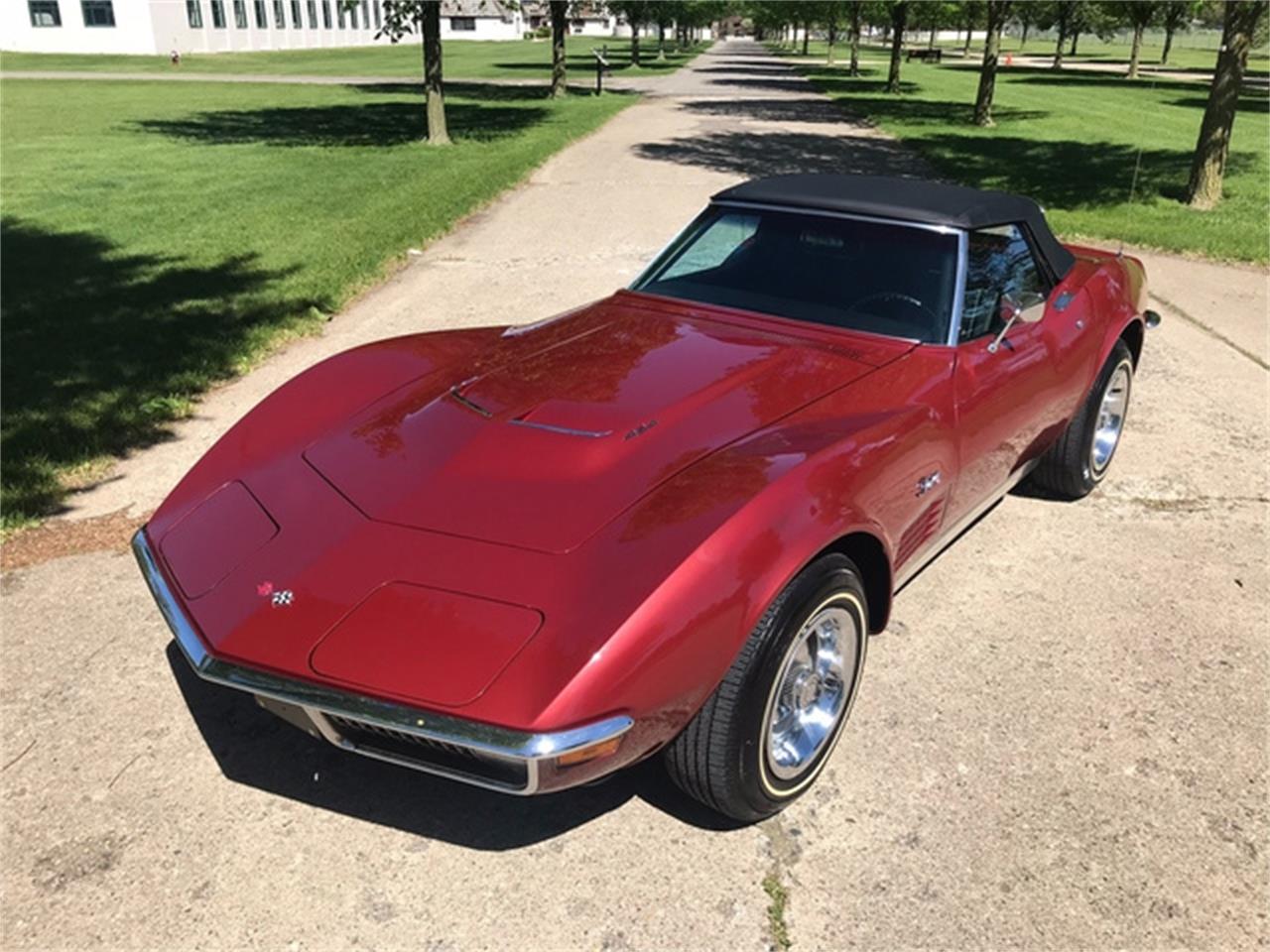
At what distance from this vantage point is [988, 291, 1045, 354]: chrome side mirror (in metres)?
3.51

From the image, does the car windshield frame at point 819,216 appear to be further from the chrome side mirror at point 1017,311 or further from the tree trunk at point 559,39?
the tree trunk at point 559,39

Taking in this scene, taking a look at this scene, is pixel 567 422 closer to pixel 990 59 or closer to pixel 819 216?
pixel 819 216

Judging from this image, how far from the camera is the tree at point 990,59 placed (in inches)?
772

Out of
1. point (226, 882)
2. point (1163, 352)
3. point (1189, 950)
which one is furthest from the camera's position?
point (1163, 352)

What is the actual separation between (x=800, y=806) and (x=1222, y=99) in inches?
481

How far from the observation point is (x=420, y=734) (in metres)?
2.08

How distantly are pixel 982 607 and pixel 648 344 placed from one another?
164cm

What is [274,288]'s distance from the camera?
318 inches

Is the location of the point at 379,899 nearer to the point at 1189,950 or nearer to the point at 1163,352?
the point at 1189,950

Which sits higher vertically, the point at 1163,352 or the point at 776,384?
the point at 776,384

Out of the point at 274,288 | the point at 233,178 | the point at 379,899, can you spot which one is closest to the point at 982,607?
the point at 379,899

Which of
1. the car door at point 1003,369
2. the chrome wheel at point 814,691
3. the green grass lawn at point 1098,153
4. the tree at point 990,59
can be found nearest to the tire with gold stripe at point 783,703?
the chrome wheel at point 814,691

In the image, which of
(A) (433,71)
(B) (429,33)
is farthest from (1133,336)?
(B) (429,33)

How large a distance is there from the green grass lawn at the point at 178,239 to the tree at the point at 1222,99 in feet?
28.8
